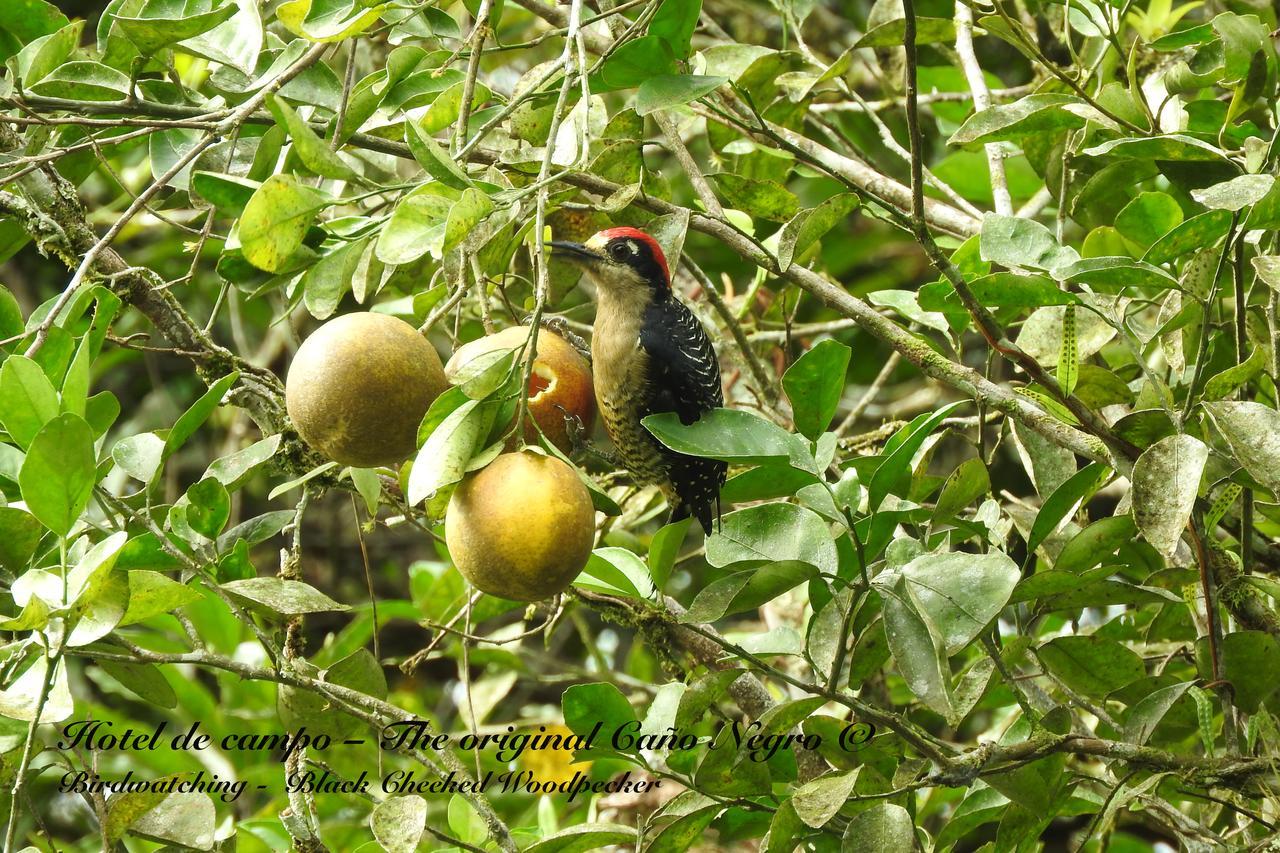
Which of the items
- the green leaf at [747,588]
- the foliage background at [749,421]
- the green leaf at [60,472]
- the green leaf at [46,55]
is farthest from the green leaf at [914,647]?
the green leaf at [46,55]

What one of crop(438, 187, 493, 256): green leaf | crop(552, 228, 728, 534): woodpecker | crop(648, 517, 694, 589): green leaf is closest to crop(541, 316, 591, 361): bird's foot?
crop(552, 228, 728, 534): woodpecker

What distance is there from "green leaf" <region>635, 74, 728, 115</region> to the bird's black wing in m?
0.90

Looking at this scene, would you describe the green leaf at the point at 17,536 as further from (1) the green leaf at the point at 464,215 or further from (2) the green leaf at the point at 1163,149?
(2) the green leaf at the point at 1163,149

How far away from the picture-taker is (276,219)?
1.53m

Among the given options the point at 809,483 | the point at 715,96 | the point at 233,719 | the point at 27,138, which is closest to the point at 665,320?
the point at 715,96

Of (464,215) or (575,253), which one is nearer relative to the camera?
(464,215)

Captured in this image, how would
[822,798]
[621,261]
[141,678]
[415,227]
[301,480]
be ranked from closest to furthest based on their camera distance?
[415,227] < [822,798] < [301,480] < [141,678] < [621,261]

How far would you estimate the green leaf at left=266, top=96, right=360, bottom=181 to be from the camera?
145cm

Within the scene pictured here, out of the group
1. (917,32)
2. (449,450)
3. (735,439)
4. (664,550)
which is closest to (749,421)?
(735,439)

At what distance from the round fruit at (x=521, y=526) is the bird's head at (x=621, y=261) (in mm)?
1036

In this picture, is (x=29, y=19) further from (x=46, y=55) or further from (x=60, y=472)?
(x=60, y=472)

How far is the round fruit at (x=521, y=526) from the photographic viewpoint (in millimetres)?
1452

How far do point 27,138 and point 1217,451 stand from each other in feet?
6.41

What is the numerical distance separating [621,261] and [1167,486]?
1300 millimetres
